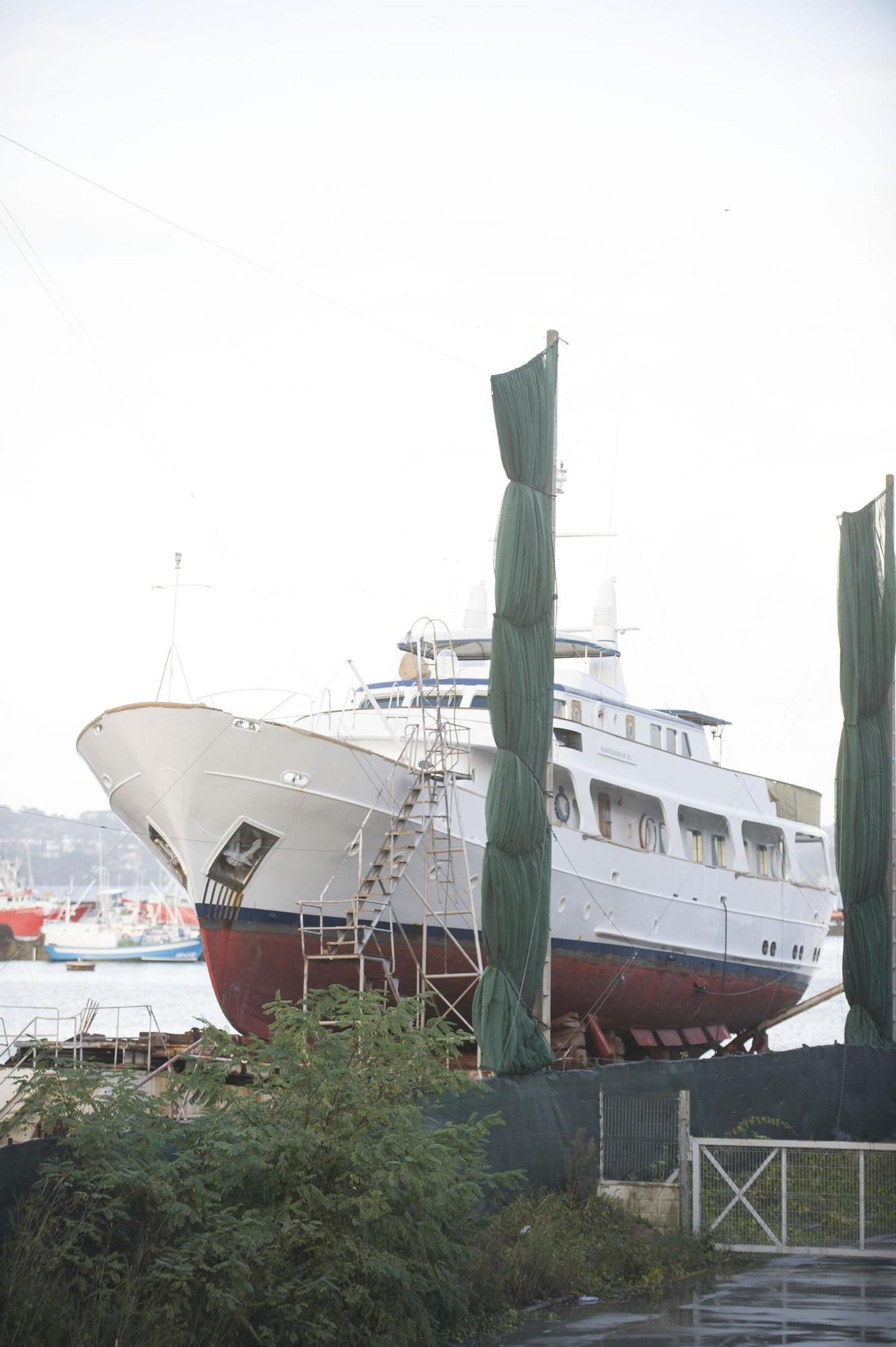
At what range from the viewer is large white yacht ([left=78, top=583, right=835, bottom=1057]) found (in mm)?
24000

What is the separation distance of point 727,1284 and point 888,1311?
1.90 metres

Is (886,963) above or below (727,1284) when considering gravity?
above

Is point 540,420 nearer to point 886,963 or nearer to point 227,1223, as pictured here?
point 886,963

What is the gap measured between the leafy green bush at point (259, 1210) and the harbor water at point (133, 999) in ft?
112

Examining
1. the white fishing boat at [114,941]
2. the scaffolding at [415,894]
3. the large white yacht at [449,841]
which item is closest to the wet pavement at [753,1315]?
the large white yacht at [449,841]

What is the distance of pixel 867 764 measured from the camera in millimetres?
26234

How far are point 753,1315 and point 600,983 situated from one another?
16.5 meters

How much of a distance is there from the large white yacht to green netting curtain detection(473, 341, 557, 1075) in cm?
→ 243

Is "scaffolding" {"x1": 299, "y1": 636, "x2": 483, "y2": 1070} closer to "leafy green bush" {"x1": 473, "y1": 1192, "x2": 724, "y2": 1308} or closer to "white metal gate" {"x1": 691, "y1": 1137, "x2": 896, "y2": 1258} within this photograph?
"white metal gate" {"x1": 691, "y1": 1137, "x2": 896, "y2": 1258}

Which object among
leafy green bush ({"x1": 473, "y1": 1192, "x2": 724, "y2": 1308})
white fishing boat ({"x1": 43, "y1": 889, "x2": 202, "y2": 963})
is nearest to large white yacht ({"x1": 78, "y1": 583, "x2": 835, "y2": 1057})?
leafy green bush ({"x1": 473, "y1": 1192, "x2": 724, "y2": 1308})

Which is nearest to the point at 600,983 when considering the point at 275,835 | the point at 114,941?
the point at 275,835

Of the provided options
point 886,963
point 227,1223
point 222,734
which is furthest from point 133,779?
point 227,1223

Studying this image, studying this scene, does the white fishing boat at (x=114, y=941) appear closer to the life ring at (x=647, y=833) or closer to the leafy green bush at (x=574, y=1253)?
the life ring at (x=647, y=833)

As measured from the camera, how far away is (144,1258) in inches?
388
